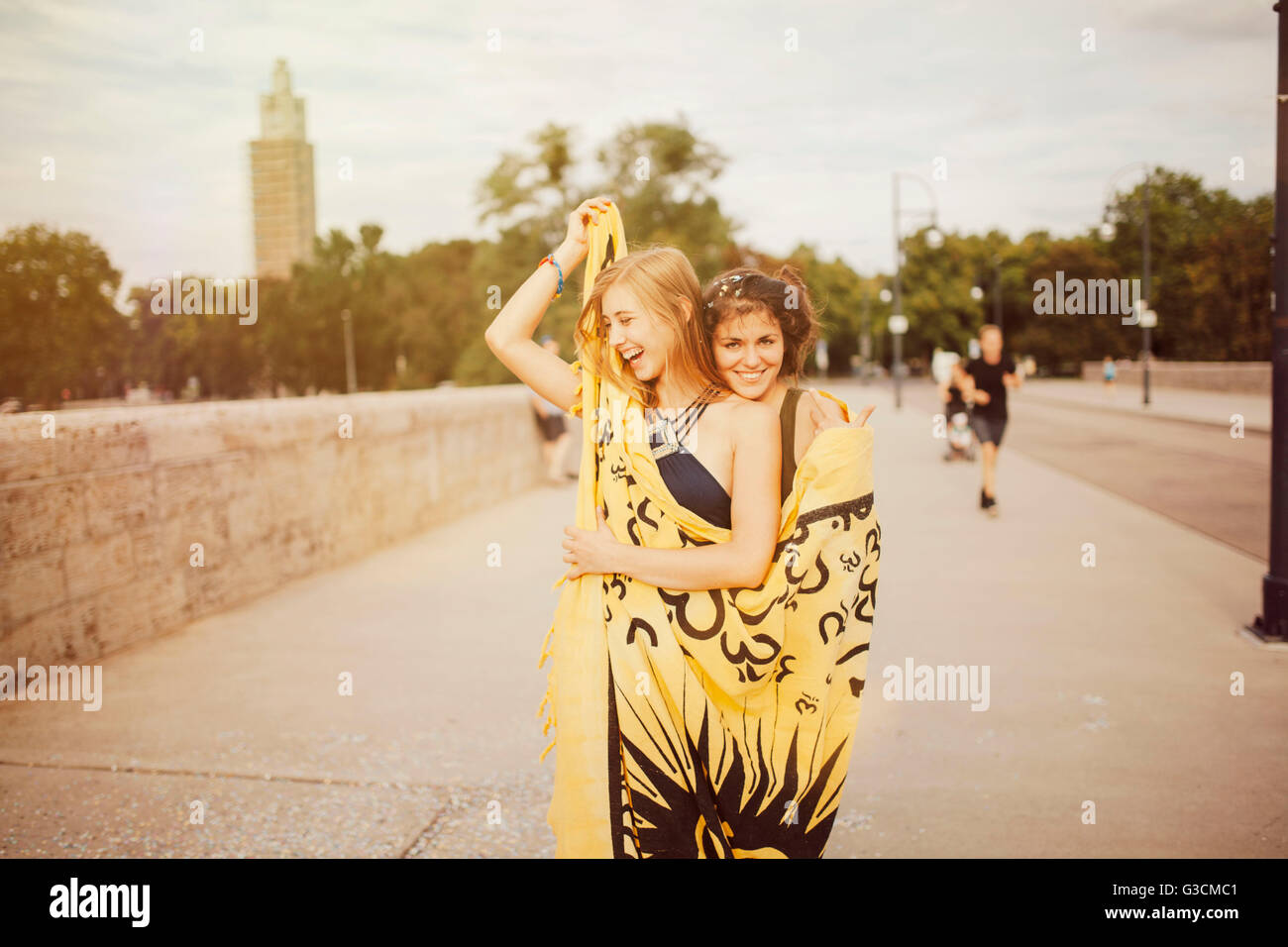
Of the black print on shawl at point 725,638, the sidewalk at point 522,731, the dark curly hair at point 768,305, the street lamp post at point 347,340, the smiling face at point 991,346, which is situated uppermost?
the street lamp post at point 347,340

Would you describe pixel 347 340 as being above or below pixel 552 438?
above

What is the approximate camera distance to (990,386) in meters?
11.0

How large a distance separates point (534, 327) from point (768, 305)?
1.75 ft

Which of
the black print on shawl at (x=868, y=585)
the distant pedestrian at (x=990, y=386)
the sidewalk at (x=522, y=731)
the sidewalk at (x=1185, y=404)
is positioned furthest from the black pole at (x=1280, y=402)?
the sidewalk at (x=1185, y=404)

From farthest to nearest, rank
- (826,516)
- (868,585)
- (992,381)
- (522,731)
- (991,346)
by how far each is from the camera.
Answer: (991,346) → (992,381) → (522,731) → (868,585) → (826,516)

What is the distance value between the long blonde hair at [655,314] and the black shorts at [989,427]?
29.8 ft

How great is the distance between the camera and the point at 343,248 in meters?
104

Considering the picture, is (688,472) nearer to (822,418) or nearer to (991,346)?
(822,418)

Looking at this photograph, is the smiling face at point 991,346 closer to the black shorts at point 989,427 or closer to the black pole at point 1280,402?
the black shorts at point 989,427

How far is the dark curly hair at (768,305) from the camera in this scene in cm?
211

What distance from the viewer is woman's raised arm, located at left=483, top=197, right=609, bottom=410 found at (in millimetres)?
2244

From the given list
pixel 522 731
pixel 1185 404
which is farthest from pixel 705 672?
pixel 1185 404
